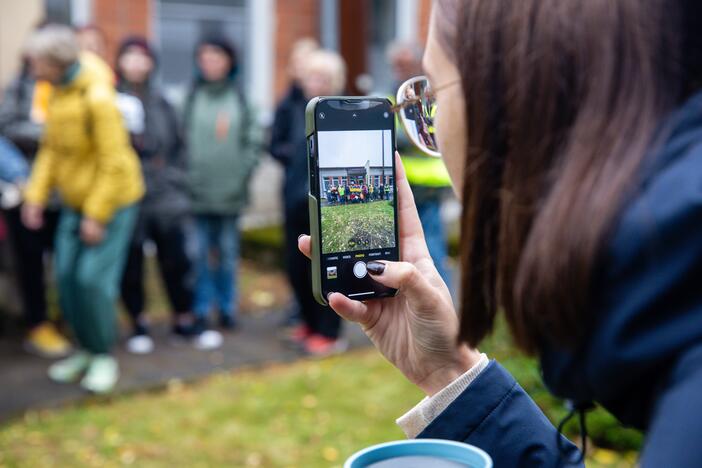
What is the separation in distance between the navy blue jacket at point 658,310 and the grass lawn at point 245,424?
341cm

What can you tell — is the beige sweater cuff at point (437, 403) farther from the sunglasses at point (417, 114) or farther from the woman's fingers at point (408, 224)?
the sunglasses at point (417, 114)

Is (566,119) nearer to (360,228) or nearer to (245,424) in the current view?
(360,228)

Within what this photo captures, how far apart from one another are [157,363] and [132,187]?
1.26 meters

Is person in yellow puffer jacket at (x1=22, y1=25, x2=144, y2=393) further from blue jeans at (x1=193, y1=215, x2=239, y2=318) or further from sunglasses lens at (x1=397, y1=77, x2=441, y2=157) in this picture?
sunglasses lens at (x1=397, y1=77, x2=441, y2=157)

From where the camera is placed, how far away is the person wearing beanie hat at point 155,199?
20.2ft

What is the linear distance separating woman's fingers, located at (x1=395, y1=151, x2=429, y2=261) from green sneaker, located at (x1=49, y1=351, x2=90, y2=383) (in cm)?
425

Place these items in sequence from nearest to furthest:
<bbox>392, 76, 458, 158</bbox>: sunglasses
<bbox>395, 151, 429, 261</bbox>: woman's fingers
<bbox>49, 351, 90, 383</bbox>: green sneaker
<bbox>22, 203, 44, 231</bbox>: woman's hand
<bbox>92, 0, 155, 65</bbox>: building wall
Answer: <bbox>392, 76, 458, 158</bbox>: sunglasses, <bbox>395, 151, 429, 261</bbox>: woman's fingers, <bbox>22, 203, 44, 231</bbox>: woman's hand, <bbox>49, 351, 90, 383</bbox>: green sneaker, <bbox>92, 0, 155, 65</bbox>: building wall

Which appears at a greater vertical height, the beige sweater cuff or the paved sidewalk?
the beige sweater cuff

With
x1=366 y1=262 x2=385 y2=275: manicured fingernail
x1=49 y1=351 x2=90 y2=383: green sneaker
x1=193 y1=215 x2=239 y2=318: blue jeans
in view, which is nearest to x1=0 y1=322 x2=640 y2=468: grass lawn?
x1=49 y1=351 x2=90 y2=383: green sneaker

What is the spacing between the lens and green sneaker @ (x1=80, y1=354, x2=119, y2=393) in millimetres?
5297

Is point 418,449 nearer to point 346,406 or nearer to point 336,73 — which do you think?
point 346,406

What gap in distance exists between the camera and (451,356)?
158 centimetres

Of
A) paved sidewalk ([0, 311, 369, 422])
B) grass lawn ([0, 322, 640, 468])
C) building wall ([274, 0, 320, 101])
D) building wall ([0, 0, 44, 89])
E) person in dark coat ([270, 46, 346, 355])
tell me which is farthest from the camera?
building wall ([274, 0, 320, 101])

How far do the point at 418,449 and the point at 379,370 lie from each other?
469 centimetres
